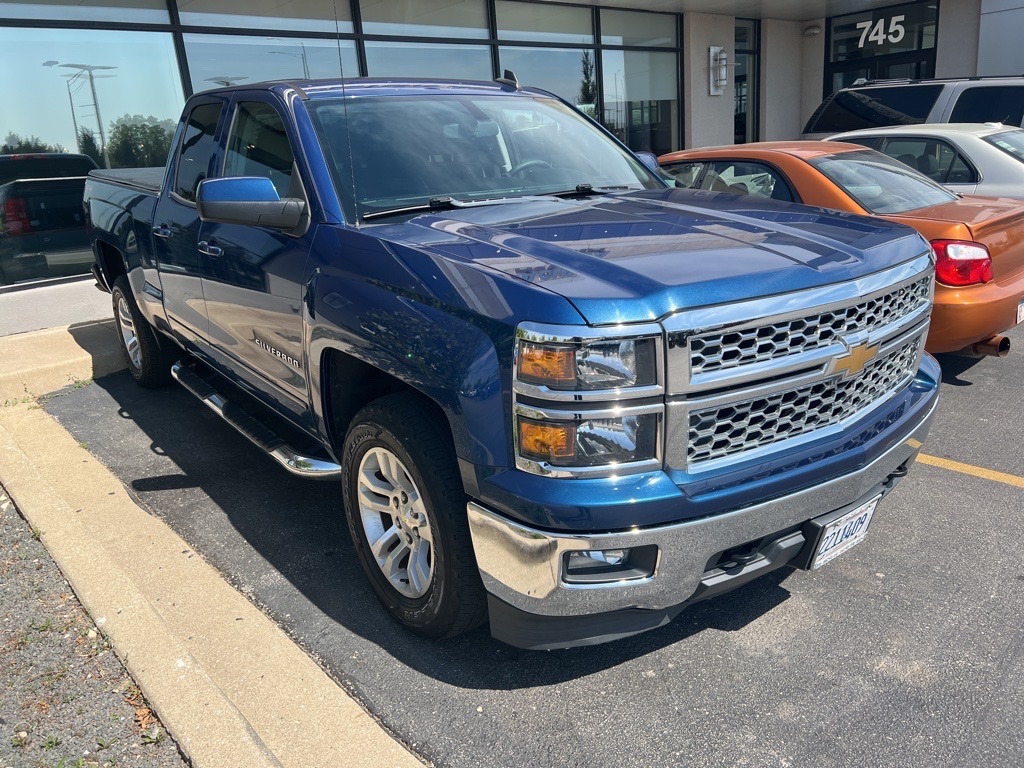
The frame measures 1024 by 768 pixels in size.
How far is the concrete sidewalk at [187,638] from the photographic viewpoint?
2412 millimetres

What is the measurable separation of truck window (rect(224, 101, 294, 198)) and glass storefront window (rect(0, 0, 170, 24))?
6.10m

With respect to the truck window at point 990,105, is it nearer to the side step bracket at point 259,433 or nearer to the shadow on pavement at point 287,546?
the shadow on pavement at point 287,546

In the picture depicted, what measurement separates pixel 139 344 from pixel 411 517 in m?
3.76

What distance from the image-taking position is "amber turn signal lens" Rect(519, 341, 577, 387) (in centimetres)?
216

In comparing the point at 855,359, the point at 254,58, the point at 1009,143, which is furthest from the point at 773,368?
the point at 254,58

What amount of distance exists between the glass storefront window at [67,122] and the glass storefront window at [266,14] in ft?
1.70

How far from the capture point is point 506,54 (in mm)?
13039

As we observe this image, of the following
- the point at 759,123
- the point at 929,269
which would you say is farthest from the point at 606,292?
the point at 759,123

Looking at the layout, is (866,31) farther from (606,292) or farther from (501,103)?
(606,292)

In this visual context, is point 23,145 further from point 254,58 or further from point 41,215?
point 254,58

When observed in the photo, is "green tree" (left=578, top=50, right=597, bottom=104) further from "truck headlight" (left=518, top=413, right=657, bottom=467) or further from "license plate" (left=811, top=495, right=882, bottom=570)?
"truck headlight" (left=518, top=413, right=657, bottom=467)

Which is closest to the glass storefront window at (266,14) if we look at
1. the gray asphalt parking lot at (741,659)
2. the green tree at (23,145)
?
the green tree at (23,145)

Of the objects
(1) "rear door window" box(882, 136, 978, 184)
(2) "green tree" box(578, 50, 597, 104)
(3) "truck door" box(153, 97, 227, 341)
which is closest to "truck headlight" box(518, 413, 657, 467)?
(3) "truck door" box(153, 97, 227, 341)

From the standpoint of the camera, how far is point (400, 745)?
7.98 feet
